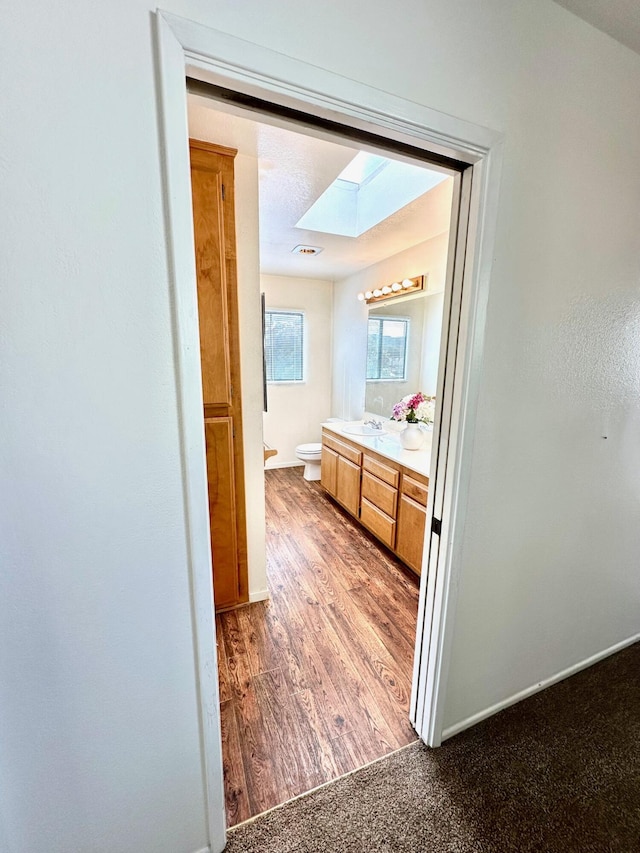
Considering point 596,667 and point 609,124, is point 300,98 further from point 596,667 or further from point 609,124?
point 596,667

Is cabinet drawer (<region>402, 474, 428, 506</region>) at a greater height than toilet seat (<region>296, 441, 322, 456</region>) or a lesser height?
greater

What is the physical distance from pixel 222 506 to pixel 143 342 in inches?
55.1

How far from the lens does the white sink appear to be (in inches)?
136

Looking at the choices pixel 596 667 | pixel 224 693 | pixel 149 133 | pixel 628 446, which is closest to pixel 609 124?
pixel 628 446

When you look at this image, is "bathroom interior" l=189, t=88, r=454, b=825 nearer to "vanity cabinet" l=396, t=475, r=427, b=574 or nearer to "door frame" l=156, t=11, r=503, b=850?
"vanity cabinet" l=396, t=475, r=427, b=574

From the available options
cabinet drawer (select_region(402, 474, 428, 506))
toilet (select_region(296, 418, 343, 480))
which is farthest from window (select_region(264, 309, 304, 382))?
cabinet drawer (select_region(402, 474, 428, 506))

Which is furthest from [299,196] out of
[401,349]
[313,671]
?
[313,671]

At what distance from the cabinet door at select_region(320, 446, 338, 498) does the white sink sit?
0.27 metres

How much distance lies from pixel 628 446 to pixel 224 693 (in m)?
2.16

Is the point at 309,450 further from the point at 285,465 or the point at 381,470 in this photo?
the point at 381,470

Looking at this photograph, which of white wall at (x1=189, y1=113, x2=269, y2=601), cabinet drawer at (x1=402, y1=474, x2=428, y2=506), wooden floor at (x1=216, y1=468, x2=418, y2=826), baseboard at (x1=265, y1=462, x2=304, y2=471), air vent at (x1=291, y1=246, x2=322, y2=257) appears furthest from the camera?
baseboard at (x1=265, y1=462, x2=304, y2=471)

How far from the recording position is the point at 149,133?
2.33 feet

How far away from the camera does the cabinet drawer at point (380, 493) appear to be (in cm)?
260

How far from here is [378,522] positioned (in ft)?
9.28
